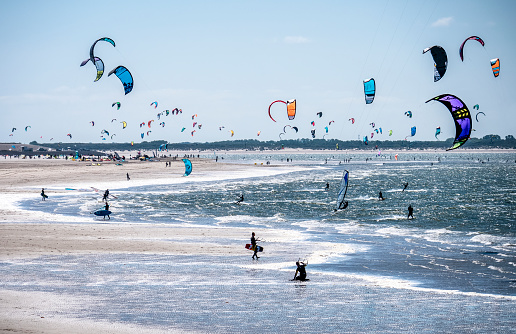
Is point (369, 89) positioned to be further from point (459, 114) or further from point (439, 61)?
point (459, 114)

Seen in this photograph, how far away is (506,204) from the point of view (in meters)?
38.1

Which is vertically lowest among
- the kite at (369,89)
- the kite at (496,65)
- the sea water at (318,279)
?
the sea water at (318,279)

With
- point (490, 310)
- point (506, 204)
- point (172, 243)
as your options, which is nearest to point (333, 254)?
point (172, 243)

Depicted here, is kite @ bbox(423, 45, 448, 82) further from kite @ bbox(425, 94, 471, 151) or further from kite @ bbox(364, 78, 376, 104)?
kite @ bbox(425, 94, 471, 151)

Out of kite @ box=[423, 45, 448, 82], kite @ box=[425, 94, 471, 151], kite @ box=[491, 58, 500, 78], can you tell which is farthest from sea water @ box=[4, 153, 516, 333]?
kite @ box=[491, 58, 500, 78]

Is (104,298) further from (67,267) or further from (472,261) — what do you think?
(472,261)

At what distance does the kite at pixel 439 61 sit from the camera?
2370 cm

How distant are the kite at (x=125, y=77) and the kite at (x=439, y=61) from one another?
15433 millimetres

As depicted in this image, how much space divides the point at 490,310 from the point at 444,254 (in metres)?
7.51

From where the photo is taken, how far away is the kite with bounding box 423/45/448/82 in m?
23.7

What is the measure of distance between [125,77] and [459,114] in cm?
1787

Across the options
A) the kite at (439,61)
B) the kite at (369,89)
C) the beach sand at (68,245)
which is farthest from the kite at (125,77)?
the kite at (439,61)

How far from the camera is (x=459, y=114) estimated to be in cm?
1902

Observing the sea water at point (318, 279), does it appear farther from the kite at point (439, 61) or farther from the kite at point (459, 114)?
the kite at point (439, 61)
